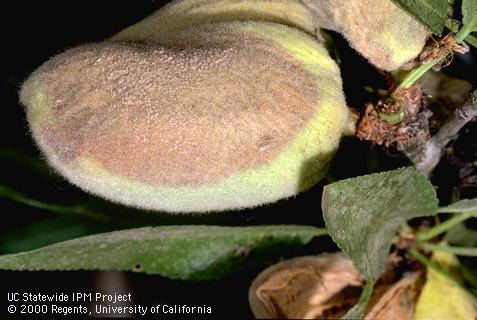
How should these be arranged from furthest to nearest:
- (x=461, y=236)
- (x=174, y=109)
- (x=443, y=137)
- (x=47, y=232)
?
(x=47, y=232)
(x=461, y=236)
(x=443, y=137)
(x=174, y=109)

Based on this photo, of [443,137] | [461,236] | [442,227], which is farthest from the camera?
[461,236]

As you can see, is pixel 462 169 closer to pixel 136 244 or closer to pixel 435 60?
pixel 435 60

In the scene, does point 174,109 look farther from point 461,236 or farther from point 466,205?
point 461,236

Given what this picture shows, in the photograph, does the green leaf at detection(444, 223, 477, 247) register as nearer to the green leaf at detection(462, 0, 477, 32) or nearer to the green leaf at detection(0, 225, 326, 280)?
the green leaf at detection(0, 225, 326, 280)

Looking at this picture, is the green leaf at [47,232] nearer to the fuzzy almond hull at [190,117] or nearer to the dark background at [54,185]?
the dark background at [54,185]

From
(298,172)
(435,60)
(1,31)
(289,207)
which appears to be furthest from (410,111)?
(1,31)

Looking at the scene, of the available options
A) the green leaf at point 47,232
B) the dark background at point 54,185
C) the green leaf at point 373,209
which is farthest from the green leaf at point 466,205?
the green leaf at point 47,232

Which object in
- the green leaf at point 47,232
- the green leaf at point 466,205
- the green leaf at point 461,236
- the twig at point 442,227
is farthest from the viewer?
the green leaf at point 47,232

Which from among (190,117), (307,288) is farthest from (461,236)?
(190,117)
